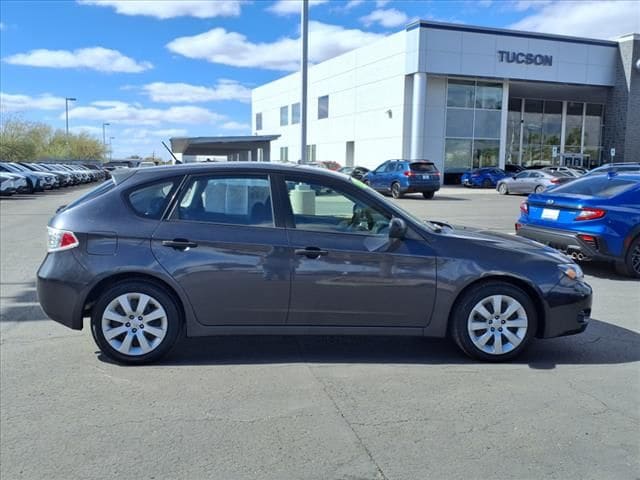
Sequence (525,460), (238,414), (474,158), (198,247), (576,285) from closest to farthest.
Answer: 1. (525,460)
2. (238,414)
3. (198,247)
4. (576,285)
5. (474,158)

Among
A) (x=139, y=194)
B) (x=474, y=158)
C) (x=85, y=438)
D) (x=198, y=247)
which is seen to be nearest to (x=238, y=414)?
(x=85, y=438)

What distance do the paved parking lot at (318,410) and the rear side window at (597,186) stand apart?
11.1 ft

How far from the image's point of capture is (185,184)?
4.73 meters

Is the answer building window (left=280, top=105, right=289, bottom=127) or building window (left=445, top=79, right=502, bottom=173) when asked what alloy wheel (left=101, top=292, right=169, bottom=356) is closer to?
building window (left=445, top=79, right=502, bottom=173)

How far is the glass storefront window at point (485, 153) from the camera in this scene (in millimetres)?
37469

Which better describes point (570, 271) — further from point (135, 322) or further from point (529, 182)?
point (529, 182)

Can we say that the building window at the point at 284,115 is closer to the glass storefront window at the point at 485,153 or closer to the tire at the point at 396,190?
the glass storefront window at the point at 485,153

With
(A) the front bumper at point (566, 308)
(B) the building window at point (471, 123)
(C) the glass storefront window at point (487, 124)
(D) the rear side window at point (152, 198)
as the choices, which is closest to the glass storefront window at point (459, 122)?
(B) the building window at point (471, 123)

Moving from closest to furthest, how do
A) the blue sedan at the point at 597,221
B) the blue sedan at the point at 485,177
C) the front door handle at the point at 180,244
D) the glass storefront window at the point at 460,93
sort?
the front door handle at the point at 180,244, the blue sedan at the point at 597,221, the blue sedan at the point at 485,177, the glass storefront window at the point at 460,93

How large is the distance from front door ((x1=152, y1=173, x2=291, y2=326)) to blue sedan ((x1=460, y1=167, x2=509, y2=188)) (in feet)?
105

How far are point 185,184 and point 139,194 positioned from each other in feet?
1.28

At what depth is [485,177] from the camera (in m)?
34.8

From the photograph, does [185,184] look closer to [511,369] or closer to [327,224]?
[327,224]

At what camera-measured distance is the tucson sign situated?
116 ft
